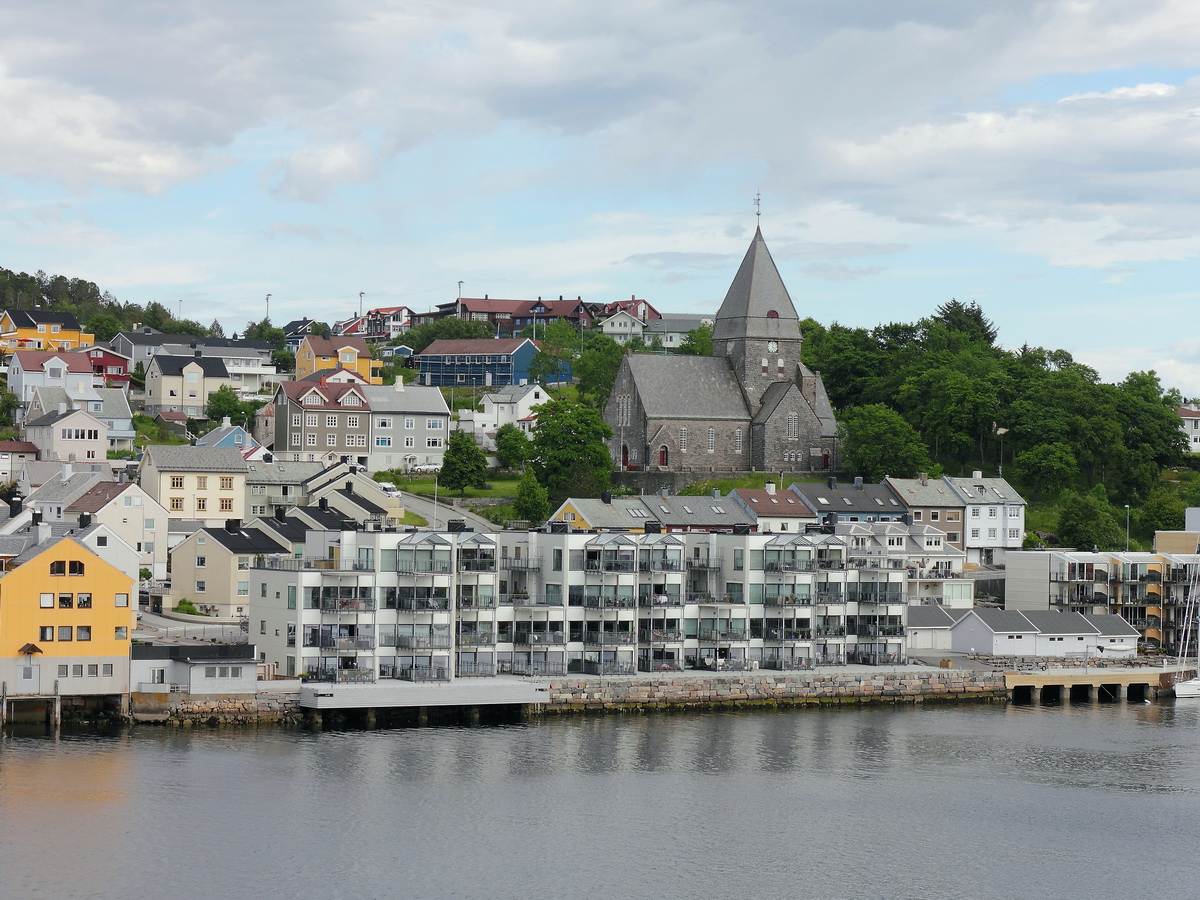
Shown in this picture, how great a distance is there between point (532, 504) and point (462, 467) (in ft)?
30.2

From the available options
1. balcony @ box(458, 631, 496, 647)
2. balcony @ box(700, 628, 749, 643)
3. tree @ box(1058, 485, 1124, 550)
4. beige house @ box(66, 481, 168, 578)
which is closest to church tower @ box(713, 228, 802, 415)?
tree @ box(1058, 485, 1124, 550)

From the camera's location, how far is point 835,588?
204 feet

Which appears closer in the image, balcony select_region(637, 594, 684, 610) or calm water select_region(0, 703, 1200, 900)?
calm water select_region(0, 703, 1200, 900)

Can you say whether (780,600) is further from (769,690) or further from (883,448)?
(883,448)

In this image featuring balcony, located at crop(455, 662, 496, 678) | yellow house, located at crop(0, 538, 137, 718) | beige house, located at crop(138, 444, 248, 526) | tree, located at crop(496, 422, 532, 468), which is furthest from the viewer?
tree, located at crop(496, 422, 532, 468)

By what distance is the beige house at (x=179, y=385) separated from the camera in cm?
→ 10744

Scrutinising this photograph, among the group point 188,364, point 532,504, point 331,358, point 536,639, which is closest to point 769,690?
point 536,639

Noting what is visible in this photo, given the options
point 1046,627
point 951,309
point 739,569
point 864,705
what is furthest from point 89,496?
point 951,309

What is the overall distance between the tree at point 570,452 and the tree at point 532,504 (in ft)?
10.5

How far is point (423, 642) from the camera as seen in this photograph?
178 feet

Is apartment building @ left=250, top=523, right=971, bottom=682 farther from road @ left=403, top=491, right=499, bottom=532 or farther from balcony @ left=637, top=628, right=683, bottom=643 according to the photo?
road @ left=403, top=491, right=499, bottom=532

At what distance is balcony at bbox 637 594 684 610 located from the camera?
59.0 meters

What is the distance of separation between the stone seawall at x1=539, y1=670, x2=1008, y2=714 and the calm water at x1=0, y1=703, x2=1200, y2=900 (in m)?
1.90

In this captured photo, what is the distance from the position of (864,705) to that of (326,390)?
47.0 meters
